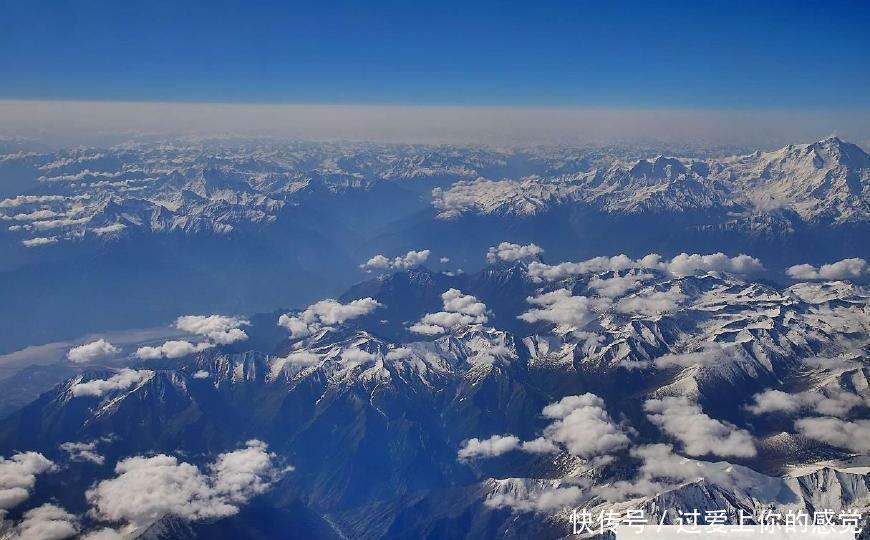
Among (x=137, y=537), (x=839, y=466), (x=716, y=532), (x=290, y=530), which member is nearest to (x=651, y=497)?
(x=839, y=466)

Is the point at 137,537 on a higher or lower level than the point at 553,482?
higher

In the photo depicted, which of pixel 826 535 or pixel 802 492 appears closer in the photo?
pixel 826 535

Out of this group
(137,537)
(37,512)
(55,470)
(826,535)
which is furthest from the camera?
(55,470)

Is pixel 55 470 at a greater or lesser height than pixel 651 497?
lesser

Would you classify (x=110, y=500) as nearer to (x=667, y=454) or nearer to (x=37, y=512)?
(x=37, y=512)

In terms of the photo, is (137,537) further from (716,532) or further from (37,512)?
(716,532)

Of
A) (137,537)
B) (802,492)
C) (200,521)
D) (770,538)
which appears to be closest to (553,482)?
(802,492)

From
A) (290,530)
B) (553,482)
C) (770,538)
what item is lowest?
(290,530)

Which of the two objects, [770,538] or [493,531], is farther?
[493,531]

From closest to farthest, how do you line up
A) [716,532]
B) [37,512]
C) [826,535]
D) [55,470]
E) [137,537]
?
[826,535], [716,532], [137,537], [37,512], [55,470]
